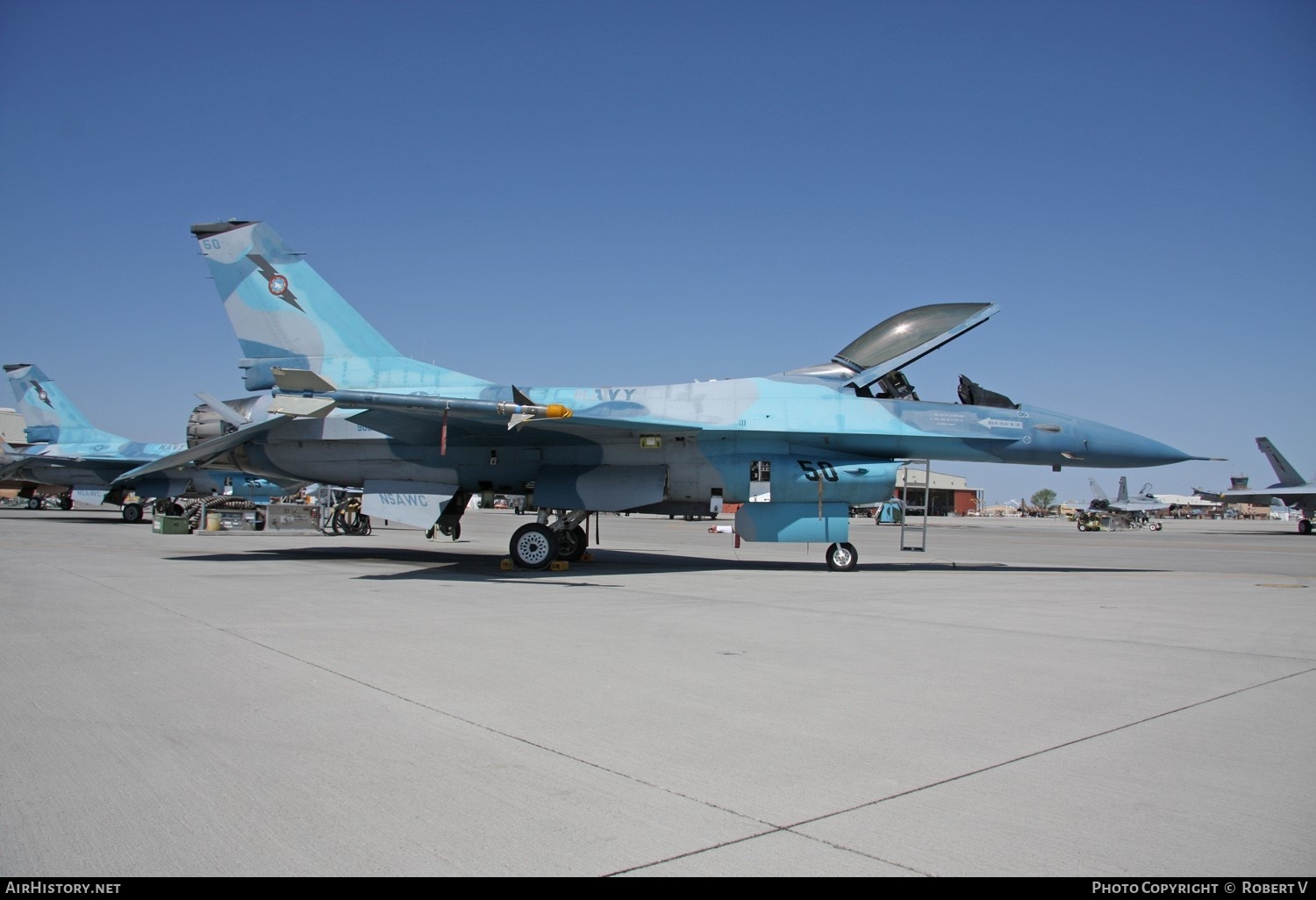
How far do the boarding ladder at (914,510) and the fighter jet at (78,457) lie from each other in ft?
76.3

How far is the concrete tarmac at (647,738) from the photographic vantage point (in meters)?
2.82

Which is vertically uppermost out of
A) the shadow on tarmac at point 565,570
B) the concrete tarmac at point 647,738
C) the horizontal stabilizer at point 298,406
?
the horizontal stabilizer at point 298,406

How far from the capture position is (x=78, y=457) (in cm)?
3278

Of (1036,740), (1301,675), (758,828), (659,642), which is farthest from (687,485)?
(758,828)

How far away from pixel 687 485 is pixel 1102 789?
11055 mm

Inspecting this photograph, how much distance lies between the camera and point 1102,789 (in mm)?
3465

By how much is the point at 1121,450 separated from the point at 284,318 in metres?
15.0

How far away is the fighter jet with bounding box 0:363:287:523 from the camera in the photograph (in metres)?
32.4

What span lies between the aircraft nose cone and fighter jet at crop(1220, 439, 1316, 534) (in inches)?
1502

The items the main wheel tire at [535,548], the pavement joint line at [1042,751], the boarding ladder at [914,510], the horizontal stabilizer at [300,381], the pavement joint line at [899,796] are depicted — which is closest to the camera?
the pavement joint line at [899,796]

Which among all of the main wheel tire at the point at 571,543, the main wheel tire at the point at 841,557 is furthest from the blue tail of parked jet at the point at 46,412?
the main wheel tire at the point at 841,557

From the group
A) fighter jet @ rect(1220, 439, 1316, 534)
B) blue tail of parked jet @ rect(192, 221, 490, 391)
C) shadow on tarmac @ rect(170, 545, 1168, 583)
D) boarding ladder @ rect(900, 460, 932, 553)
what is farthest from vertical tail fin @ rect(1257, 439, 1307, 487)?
blue tail of parked jet @ rect(192, 221, 490, 391)

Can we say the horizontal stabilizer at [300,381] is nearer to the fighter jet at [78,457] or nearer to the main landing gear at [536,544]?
the main landing gear at [536,544]
